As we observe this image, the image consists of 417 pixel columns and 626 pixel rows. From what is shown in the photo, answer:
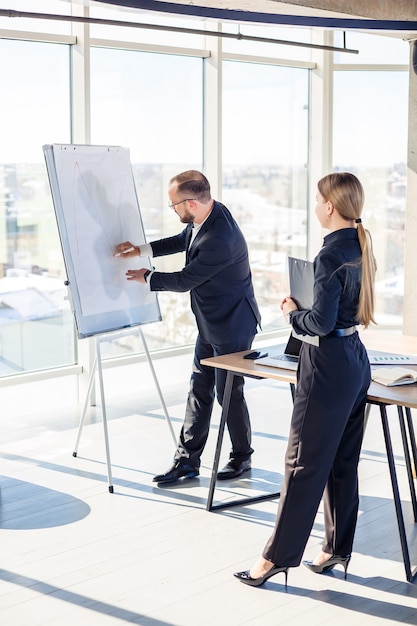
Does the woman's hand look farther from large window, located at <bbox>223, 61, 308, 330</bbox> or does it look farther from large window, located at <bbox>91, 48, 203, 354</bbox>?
large window, located at <bbox>223, 61, 308, 330</bbox>

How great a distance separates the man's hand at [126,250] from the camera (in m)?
4.88

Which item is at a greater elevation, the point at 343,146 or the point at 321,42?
the point at 321,42

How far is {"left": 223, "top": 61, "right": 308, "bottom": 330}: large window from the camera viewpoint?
7801 mm

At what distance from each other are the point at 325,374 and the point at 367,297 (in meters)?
0.33

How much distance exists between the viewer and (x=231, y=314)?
15.3ft

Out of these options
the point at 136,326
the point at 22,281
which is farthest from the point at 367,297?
the point at 22,281

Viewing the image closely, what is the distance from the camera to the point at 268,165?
322 inches

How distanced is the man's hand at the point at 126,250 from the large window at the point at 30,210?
1591 millimetres

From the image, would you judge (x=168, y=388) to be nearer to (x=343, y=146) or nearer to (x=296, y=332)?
(x=343, y=146)

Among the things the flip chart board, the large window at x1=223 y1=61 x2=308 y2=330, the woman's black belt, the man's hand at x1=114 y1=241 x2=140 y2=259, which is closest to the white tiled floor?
the flip chart board

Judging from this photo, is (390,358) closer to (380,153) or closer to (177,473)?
(177,473)

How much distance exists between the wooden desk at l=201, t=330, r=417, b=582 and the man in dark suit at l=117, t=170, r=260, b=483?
Answer: 11.7 inches

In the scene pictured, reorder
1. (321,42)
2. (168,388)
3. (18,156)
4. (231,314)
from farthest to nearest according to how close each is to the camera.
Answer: (321,42) < (168,388) < (18,156) < (231,314)

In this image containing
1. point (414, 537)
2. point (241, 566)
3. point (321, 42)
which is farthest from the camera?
point (321, 42)
